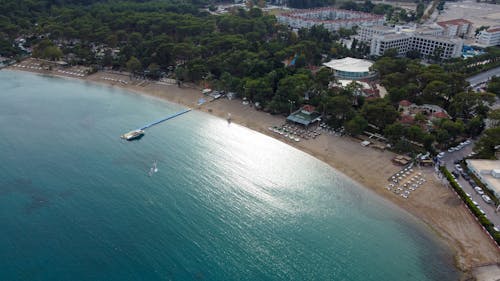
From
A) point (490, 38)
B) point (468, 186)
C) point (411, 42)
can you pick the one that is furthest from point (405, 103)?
point (490, 38)

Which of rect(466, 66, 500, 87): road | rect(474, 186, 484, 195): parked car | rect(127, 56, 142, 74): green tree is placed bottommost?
rect(474, 186, 484, 195): parked car

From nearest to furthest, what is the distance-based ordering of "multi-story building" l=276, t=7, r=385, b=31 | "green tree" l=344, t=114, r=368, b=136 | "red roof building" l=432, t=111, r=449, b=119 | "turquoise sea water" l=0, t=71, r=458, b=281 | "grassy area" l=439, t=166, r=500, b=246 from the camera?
"turquoise sea water" l=0, t=71, r=458, b=281
"grassy area" l=439, t=166, r=500, b=246
"green tree" l=344, t=114, r=368, b=136
"red roof building" l=432, t=111, r=449, b=119
"multi-story building" l=276, t=7, r=385, b=31

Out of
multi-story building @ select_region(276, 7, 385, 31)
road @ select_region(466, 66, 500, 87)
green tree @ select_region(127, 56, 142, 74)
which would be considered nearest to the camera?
road @ select_region(466, 66, 500, 87)

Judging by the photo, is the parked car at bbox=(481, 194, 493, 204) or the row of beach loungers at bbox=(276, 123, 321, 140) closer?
the parked car at bbox=(481, 194, 493, 204)

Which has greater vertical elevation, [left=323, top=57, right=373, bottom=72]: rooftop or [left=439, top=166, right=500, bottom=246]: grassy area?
[left=323, top=57, right=373, bottom=72]: rooftop

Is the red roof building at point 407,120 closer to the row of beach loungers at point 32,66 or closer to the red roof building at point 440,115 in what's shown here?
the red roof building at point 440,115

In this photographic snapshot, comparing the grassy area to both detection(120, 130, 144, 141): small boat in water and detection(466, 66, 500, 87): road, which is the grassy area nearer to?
detection(466, 66, 500, 87): road

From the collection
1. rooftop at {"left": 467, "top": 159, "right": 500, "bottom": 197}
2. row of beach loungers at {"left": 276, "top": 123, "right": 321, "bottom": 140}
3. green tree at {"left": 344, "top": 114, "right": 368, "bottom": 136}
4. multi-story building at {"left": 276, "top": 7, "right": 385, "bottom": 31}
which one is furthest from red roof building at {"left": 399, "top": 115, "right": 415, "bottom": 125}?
multi-story building at {"left": 276, "top": 7, "right": 385, "bottom": 31}

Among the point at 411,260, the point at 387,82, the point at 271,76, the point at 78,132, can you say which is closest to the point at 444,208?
the point at 411,260

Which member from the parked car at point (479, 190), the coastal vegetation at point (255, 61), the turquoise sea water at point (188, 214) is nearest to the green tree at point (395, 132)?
the coastal vegetation at point (255, 61)
